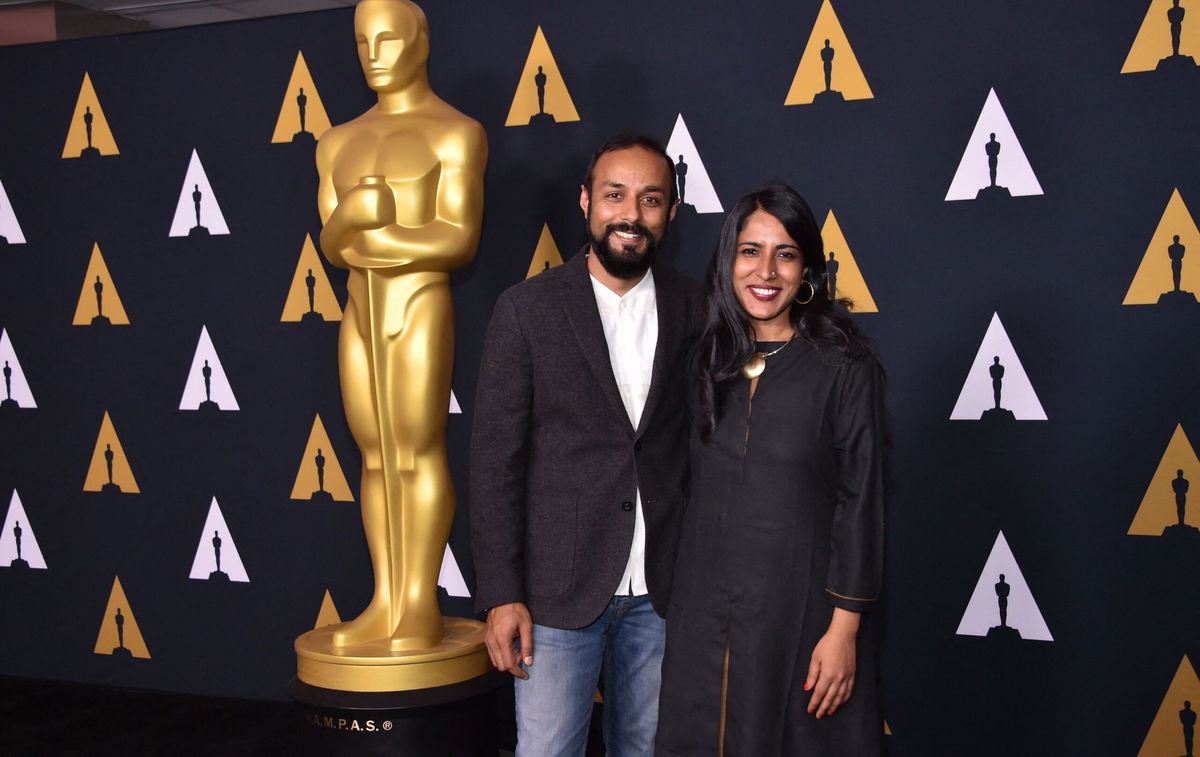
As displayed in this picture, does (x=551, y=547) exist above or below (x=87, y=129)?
below

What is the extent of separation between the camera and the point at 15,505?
10.9ft

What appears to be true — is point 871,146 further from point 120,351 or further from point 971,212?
point 120,351

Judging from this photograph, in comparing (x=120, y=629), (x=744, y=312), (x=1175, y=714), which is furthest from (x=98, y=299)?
(x=1175, y=714)

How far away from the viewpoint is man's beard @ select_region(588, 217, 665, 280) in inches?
70.5

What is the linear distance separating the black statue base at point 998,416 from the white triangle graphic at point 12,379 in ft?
9.31

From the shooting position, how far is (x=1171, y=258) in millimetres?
2443

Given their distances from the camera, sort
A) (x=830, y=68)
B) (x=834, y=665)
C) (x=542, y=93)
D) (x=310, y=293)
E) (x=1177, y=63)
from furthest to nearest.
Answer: (x=310, y=293)
(x=542, y=93)
(x=830, y=68)
(x=1177, y=63)
(x=834, y=665)

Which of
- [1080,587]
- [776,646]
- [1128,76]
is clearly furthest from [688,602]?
[1128,76]

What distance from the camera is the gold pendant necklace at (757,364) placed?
164 cm

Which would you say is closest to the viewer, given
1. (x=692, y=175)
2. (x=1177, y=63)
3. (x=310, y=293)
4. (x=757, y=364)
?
(x=757, y=364)

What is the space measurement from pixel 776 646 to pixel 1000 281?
1.39 m

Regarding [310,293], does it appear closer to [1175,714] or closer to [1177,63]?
[1177,63]

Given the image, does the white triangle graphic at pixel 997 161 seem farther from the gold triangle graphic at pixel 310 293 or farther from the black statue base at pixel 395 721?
the gold triangle graphic at pixel 310 293

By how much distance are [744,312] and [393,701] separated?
107cm
